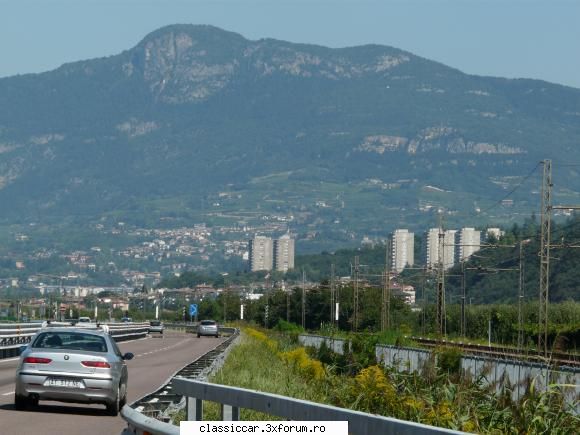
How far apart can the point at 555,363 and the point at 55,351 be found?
27.1 ft

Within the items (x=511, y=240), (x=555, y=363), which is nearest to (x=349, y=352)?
(x=555, y=363)

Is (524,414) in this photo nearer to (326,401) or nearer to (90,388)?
(326,401)

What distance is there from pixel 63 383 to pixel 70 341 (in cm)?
142

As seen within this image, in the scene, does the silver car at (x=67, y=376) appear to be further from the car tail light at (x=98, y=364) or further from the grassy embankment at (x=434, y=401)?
the grassy embankment at (x=434, y=401)

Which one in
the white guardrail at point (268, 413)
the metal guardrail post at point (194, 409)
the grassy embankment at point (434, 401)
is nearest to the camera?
the white guardrail at point (268, 413)

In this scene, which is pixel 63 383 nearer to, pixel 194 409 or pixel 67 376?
pixel 67 376

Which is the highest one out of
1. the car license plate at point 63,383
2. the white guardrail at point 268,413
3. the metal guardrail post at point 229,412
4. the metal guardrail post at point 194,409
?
the white guardrail at point 268,413

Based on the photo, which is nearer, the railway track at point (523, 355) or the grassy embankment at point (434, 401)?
the grassy embankment at point (434, 401)

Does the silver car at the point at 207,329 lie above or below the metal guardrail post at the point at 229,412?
below

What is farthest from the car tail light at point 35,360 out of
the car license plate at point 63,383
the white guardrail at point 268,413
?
the white guardrail at point 268,413

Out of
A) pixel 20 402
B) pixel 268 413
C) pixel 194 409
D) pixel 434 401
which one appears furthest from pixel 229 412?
pixel 20 402

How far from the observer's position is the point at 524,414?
1636 centimetres

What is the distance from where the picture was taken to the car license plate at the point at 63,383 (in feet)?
75.1

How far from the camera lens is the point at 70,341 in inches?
957
